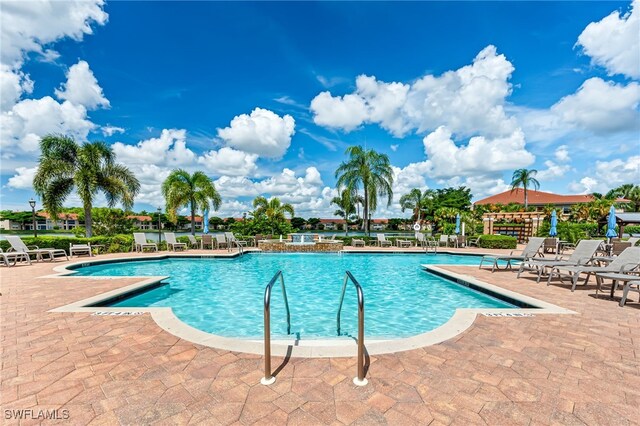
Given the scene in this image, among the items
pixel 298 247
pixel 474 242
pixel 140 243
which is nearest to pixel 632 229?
pixel 474 242

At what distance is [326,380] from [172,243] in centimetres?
1658

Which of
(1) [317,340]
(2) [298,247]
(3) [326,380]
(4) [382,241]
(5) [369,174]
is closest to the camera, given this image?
(3) [326,380]

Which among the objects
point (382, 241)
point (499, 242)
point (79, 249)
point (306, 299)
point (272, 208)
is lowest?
point (306, 299)

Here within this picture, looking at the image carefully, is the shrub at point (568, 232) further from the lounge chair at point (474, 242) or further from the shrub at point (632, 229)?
the shrub at point (632, 229)

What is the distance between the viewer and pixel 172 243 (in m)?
16.5

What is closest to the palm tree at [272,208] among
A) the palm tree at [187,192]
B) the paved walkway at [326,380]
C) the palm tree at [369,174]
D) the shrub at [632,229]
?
the palm tree at [187,192]

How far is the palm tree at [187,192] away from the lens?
21.0 meters

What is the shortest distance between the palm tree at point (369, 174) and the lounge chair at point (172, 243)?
12.9 meters

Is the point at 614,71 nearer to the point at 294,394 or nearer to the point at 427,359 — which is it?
the point at 427,359

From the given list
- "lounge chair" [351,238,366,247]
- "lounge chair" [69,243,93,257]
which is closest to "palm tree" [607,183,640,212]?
"lounge chair" [351,238,366,247]

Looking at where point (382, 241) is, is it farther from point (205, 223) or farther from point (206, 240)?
point (205, 223)

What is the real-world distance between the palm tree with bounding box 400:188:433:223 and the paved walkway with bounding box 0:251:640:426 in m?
43.9

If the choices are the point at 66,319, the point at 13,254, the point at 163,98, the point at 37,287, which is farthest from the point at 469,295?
the point at 163,98

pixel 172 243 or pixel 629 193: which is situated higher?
pixel 629 193
